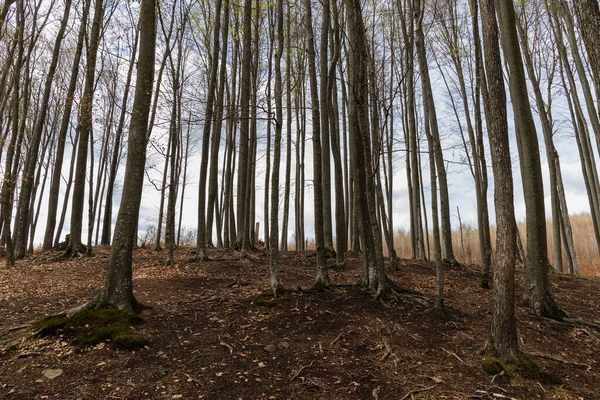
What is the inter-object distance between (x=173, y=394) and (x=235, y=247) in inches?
309

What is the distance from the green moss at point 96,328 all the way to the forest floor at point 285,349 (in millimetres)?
115

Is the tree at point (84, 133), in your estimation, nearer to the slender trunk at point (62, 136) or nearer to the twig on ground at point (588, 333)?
the slender trunk at point (62, 136)

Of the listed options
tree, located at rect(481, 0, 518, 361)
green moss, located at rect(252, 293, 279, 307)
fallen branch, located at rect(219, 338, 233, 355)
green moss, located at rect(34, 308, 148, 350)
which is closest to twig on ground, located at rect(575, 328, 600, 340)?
tree, located at rect(481, 0, 518, 361)

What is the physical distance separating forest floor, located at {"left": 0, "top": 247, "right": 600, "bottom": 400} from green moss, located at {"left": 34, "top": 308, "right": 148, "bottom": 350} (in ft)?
0.38

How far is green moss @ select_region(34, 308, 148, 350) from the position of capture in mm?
3725

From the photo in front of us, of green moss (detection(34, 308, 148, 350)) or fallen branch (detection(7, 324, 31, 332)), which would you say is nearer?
green moss (detection(34, 308, 148, 350))

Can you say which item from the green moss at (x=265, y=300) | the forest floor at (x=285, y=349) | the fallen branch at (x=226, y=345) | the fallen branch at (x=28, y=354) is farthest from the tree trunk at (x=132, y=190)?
the green moss at (x=265, y=300)

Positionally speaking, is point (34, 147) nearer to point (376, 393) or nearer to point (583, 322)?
point (376, 393)

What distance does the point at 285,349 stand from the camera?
12.6ft

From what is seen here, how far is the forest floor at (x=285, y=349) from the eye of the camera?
3084mm

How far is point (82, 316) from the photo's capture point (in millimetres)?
4117

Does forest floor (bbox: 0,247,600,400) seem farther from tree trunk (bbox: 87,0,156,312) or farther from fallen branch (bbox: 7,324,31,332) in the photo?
tree trunk (bbox: 87,0,156,312)

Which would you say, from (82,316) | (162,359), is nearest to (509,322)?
(162,359)

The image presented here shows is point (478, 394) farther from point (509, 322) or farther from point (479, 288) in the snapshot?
point (479, 288)
